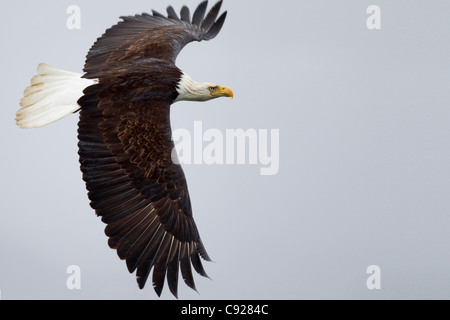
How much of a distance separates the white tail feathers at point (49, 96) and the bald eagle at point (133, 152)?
1 centimetres

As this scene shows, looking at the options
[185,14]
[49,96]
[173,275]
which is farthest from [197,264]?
[185,14]

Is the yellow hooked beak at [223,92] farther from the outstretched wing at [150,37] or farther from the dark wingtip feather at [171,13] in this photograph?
the dark wingtip feather at [171,13]

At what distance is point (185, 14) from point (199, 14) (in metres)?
0.20

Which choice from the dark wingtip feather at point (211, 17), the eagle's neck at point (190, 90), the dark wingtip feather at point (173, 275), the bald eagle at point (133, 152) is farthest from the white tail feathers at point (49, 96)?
the dark wingtip feather at point (211, 17)

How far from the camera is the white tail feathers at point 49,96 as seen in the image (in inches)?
403

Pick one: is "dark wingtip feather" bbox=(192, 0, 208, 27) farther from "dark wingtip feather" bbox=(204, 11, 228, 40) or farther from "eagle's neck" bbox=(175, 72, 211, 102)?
"eagle's neck" bbox=(175, 72, 211, 102)

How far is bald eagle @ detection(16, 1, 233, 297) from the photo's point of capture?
948 centimetres

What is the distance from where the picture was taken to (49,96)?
10.5m

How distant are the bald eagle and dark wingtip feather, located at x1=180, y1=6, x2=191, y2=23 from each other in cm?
210

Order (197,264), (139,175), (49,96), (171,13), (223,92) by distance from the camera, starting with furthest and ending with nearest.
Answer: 1. (171,13)
2. (223,92)
3. (49,96)
4. (139,175)
5. (197,264)

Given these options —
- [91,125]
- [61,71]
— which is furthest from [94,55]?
[91,125]

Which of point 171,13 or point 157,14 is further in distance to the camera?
point 171,13

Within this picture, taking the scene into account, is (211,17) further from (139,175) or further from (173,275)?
(173,275)

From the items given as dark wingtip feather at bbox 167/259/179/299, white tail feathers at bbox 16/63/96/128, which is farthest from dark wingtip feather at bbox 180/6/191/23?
dark wingtip feather at bbox 167/259/179/299
